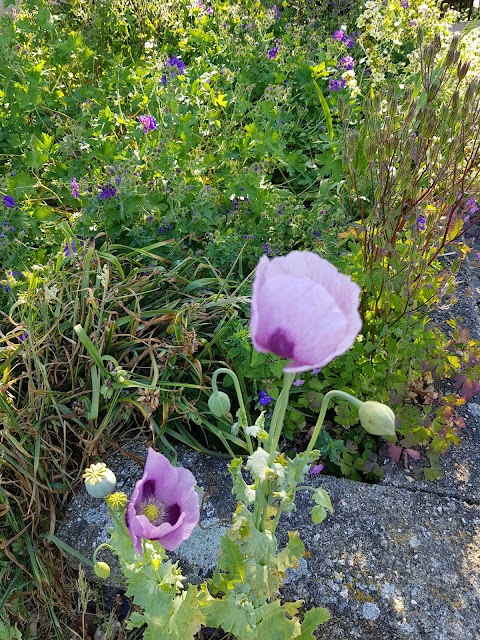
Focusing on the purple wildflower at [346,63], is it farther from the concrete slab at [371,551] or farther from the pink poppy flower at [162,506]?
the pink poppy flower at [162,506]

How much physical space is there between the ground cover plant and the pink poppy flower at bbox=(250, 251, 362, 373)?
2.97ft

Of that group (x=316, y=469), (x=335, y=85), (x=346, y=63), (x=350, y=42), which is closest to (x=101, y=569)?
(x=316, y=469)

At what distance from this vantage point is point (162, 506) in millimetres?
1263

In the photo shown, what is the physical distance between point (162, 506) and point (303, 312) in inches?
26.3

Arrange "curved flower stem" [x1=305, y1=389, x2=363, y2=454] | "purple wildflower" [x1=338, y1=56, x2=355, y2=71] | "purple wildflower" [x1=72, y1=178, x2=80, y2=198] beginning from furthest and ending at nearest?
"purple wildflower" [x1=338, y1=56, x2=355, y2=71], "purple wildflower" [x1=72, y1=178, x2=80, y2=198], "curved flower stem" [x1=305, y1=389, x2=363, y2=454]

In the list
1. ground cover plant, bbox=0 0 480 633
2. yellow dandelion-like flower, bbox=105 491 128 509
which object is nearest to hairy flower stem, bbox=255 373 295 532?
yellow dandelion-like flower, bbox=105 491 128 509

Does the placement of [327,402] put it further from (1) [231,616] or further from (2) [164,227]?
(2) [164,227]

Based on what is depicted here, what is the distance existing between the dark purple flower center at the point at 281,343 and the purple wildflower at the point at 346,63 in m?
2.43

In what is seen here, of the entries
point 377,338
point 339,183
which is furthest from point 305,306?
point 339,183

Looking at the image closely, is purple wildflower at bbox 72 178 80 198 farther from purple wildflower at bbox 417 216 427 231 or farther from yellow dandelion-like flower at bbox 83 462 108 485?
yellow dandelion-like flower at bbox 83 462 108 485

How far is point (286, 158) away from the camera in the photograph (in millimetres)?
2457

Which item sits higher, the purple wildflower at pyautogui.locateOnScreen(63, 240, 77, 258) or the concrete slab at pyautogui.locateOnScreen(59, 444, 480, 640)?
the purple wildflower at pyautogui.locateOnScreen(63, 240, 77, 258)

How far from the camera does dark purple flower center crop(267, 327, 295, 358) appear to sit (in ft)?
2.64

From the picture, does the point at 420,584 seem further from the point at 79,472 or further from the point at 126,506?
the point at 79,472
